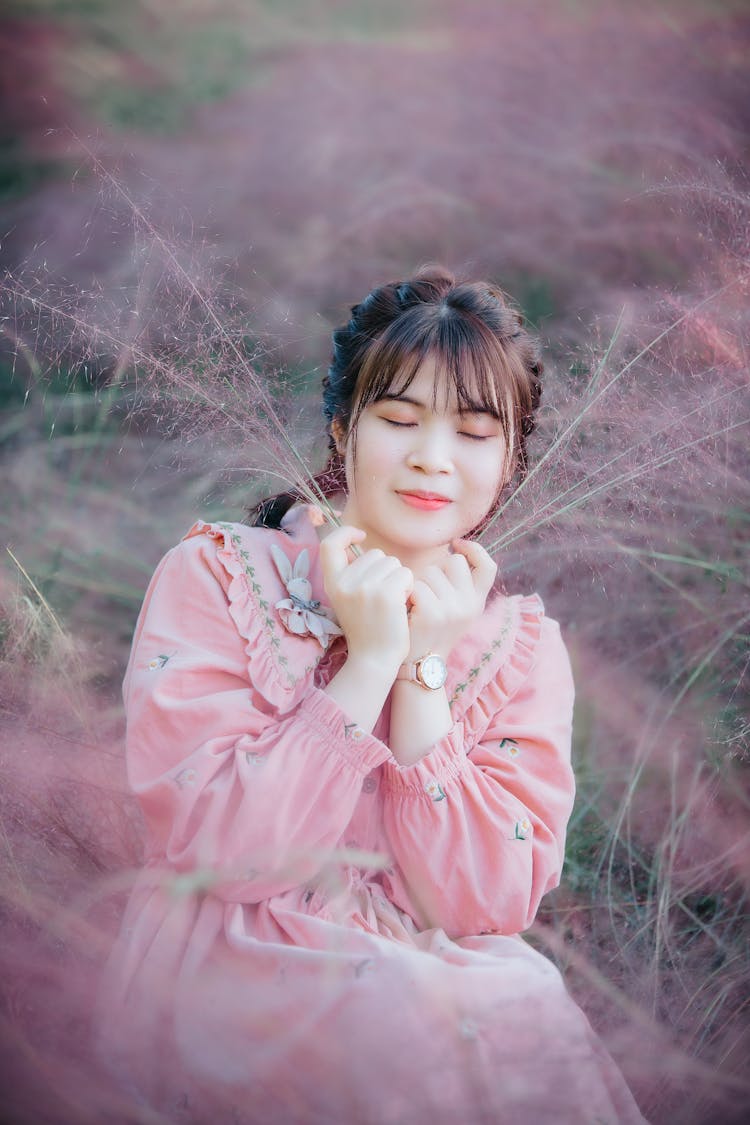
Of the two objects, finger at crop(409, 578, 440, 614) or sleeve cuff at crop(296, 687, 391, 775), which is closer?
sleeve cuff at crop(296, 687, 391, 775)

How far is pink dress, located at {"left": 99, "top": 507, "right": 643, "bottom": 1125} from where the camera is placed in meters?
0.97

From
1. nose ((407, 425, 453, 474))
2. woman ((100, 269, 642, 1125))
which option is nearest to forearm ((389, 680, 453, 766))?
woman ((100, 269, 642, 1125))

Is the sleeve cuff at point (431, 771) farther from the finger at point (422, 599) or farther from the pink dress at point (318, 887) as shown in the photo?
the finger at point (422, 599)

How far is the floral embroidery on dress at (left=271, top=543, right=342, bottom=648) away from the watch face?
11cm

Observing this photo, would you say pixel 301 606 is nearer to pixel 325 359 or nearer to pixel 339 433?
pixel 339 433

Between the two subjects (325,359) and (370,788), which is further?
(325,359)

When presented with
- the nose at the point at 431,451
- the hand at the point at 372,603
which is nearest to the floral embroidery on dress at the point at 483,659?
the hand at the point at 372,603

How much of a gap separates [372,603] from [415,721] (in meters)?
0.14

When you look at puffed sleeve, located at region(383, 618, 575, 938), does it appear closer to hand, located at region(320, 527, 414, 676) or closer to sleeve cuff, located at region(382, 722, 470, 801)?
sleeve cuff, located at region(382, 722, 470, 801)

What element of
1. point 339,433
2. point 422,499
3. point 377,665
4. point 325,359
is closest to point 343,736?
point 377,665

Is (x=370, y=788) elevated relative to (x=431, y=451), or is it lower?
lower

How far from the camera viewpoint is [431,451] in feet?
3.91

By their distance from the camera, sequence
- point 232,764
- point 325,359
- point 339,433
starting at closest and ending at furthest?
point 232,764, point 339,433, point 325,359

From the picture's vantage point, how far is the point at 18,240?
2.59 meters
